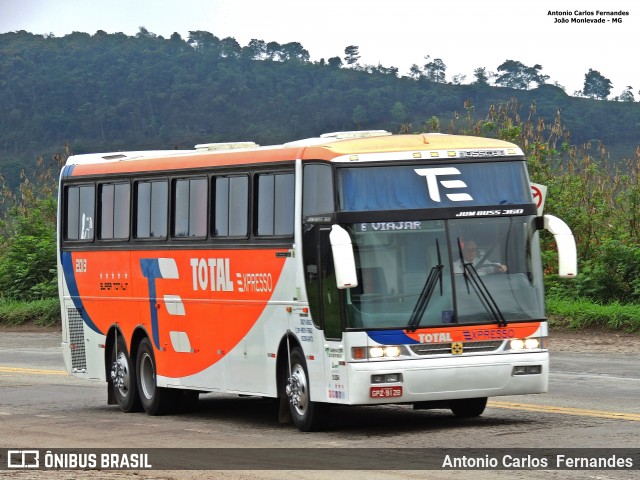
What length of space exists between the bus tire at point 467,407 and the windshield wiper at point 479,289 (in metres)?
1.44

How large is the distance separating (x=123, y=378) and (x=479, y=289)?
6.92 m

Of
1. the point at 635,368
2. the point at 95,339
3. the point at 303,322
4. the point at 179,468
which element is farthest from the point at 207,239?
the point at 635,368

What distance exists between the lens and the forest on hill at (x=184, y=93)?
378 feet

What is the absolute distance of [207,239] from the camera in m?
18.3

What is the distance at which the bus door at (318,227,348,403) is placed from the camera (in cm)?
1521

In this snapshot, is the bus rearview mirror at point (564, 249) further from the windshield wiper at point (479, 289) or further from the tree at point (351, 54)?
the tree at point (351, 54)

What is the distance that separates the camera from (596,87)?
330 ft

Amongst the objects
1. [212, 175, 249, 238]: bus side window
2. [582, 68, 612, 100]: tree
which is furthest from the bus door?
[582, 68, 612, 100]: tree

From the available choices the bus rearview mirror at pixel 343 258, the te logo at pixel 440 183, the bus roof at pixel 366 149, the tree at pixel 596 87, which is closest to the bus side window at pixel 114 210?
the bus roof at pixel 366 149

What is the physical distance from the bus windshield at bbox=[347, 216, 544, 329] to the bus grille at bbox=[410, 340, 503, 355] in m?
0.21

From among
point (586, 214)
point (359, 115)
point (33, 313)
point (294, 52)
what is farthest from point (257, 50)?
point (586, 214)

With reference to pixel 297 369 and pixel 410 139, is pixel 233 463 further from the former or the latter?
pixel 410 139

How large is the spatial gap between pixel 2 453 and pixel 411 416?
15.3ft

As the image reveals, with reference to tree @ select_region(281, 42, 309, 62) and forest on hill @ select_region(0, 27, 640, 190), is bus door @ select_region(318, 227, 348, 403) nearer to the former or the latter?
forest on hill @ select_region(0, 27, 640, 190)
